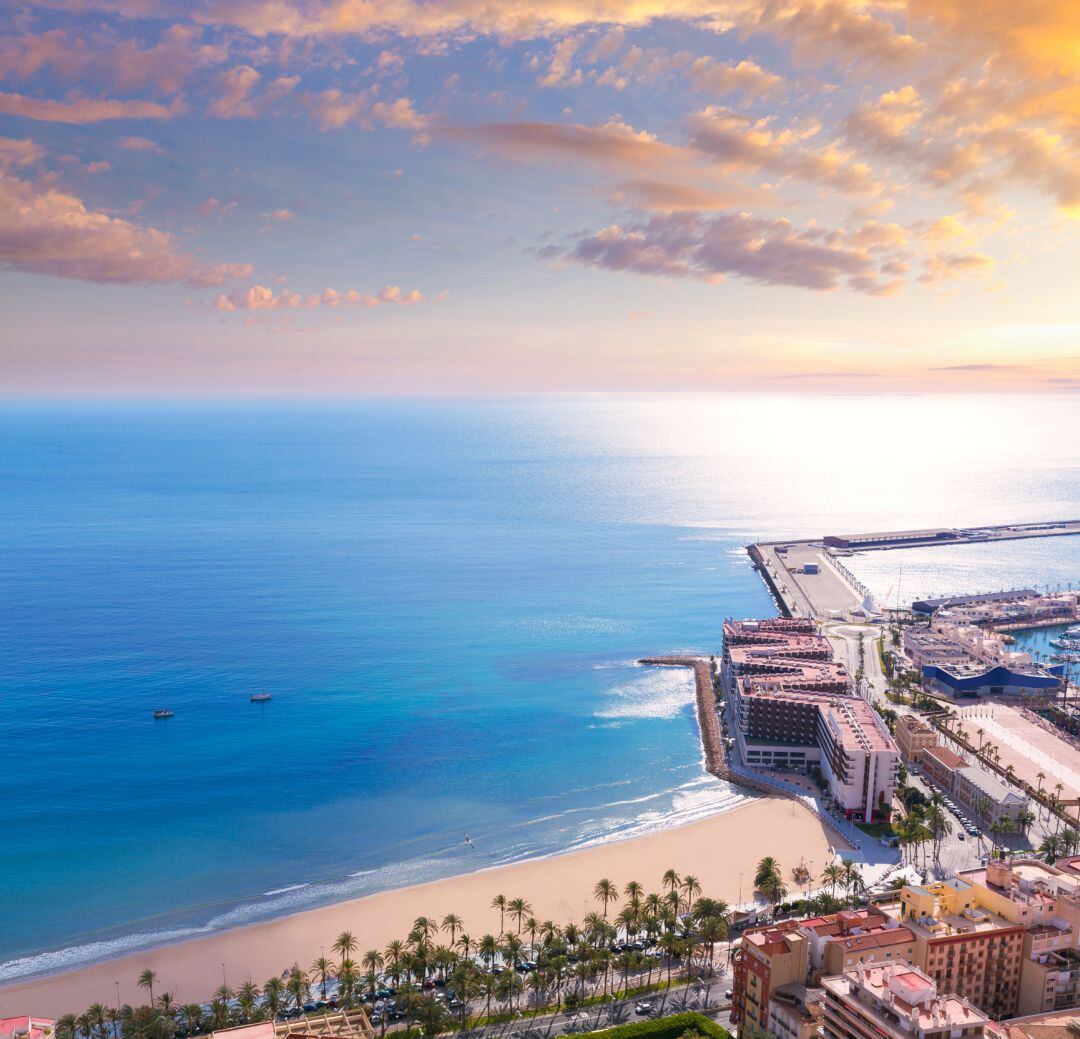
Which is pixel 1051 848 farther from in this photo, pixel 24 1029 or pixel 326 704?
pixel 326 704

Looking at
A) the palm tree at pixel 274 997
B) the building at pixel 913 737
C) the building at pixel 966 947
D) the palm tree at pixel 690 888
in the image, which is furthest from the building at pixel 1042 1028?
the building at pixel 913 737

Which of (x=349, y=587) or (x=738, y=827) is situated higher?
(x=349, y=587)

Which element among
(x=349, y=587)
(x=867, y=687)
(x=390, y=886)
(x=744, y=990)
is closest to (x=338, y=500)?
(x=349, y=587)

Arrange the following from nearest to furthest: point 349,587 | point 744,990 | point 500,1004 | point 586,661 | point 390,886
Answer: point 744,990 → point 500,1004 → point 390,886 → point 586,661 → point 349,587

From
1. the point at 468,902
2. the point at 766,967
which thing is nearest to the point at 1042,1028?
the point at 766,967

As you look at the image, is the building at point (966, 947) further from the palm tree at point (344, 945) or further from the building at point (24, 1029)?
the building at point (24, 1029)

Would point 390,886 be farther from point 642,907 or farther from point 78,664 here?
point 78,664
